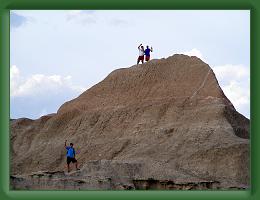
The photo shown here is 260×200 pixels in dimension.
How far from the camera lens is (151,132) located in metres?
43.1

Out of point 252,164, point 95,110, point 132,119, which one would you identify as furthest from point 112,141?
point 252,164

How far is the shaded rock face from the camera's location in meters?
32.5

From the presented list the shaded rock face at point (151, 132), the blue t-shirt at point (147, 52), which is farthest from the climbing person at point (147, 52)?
the shaded rock face at point (151, 132)

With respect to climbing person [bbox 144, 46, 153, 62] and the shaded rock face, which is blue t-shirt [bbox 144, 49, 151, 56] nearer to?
climbing person [bbox 144, 46, 153, 62]

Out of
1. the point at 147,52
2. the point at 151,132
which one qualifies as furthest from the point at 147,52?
the point at 151,132

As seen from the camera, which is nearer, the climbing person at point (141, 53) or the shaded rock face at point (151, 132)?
the shaded rock face at point (151, 132)

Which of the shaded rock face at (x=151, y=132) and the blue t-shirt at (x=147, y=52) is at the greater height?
the blue t-shirt at (x=147, y=52)

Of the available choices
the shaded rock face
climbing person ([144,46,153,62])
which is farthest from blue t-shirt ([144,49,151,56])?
the shaded rock face

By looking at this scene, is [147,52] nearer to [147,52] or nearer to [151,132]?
[147,52]

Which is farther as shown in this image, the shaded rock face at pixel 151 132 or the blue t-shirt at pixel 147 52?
the blue t-shirt at pixel 147 52

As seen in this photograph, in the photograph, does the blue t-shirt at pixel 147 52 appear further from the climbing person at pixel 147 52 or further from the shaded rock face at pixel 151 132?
the shaded rock face at pixel 151 132

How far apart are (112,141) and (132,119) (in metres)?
2.46

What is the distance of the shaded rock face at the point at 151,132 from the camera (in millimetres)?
32469

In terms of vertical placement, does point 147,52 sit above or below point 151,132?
above
